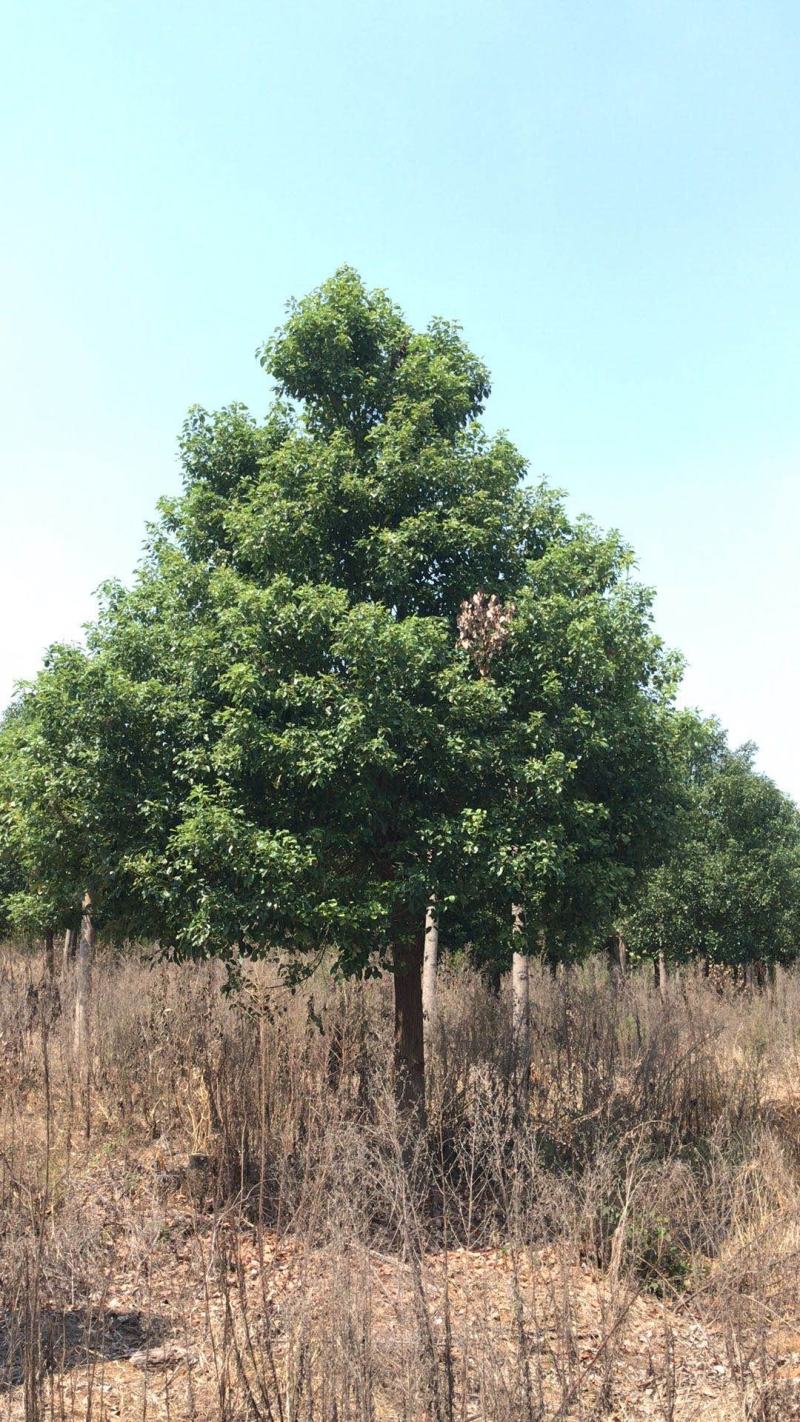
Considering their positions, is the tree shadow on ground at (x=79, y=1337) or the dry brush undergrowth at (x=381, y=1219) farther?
the tree shadow on ground at (x=79, y=1337)

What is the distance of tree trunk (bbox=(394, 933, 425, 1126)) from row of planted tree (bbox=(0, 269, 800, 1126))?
30mm

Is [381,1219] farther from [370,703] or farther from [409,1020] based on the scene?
[370,703]

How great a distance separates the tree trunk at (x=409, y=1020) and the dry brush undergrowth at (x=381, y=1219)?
30 centimetres

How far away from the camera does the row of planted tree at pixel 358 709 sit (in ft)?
29.3

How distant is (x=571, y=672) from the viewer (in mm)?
9641

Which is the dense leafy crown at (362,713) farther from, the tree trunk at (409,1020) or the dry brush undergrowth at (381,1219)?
the dry brush undergrowth at (381,1219)

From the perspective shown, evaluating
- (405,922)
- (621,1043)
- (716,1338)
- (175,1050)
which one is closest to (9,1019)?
(175,1050)

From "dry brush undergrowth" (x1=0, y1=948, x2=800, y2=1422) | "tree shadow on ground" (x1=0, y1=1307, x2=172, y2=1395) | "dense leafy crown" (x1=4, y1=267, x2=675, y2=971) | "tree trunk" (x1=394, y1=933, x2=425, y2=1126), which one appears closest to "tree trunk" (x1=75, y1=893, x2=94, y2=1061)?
"dry brush undergrowth" (x1=0, y1=948, x2=800, y2=1422)

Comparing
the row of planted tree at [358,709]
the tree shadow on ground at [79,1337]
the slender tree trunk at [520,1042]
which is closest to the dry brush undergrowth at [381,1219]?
the tree shadow on ground at [79,1337]

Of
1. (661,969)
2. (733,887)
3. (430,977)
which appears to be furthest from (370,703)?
(661,969)

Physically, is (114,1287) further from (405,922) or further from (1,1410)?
(405,922)

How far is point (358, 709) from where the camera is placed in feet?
28.3

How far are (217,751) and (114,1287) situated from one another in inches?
157

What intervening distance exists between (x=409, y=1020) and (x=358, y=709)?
12.3 ft
